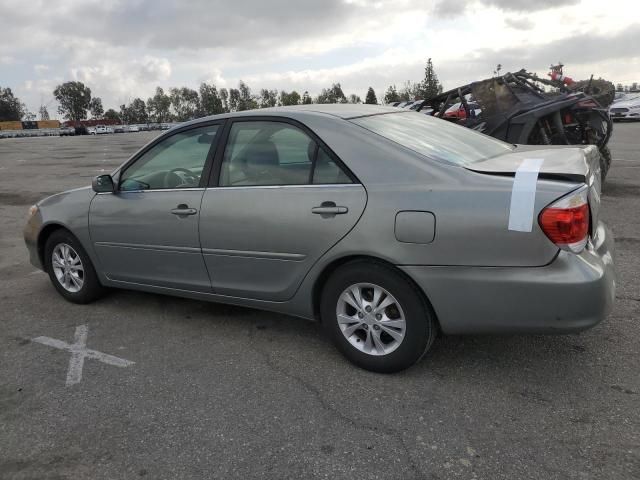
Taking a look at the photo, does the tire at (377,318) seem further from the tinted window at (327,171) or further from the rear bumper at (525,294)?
the tinted window at (327,171)

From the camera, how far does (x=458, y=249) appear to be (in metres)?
2.83

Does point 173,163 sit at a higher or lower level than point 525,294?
higher

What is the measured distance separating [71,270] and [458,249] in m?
3.35

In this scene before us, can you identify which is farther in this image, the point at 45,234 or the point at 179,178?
the point at 45,234

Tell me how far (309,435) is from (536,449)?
1.05 m

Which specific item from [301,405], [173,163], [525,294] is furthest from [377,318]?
[173,163]

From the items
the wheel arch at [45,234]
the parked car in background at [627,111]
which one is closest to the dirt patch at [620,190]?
the wheel arch at [45,234]

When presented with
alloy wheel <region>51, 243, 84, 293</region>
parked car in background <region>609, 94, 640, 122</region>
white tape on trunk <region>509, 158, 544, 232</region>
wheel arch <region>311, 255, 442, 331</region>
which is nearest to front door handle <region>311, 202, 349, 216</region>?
wheel arch <region>311, 255, 442, 331</region>

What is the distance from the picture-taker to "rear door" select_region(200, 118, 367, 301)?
321cm

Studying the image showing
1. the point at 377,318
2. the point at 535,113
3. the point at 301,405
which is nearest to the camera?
the point at 301,405

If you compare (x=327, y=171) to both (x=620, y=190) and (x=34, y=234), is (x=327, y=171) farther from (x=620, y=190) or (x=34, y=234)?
(x=620, y=190)

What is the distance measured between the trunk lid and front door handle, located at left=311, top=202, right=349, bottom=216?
733 mm

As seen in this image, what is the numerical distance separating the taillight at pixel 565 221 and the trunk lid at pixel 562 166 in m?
0.16

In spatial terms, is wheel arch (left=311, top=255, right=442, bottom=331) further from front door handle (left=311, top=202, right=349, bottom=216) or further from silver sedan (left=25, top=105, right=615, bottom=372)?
front door handle (left=311, top=202, right=349, bottom=216)
